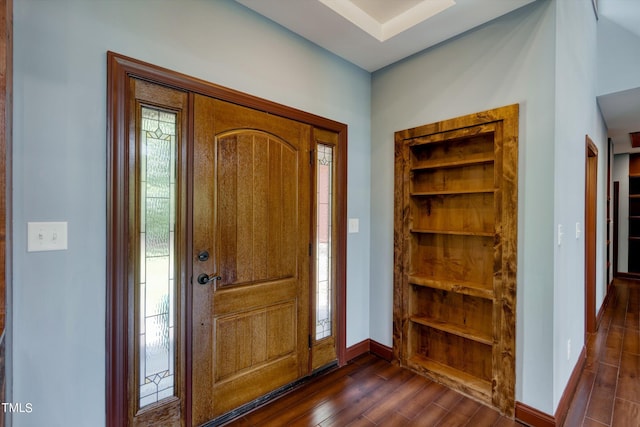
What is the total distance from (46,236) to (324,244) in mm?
1763

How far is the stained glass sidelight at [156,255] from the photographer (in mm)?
1607

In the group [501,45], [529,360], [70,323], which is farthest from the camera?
[501,45]

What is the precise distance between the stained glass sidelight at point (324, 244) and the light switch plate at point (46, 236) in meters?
1.62

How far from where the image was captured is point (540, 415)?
1.86 m

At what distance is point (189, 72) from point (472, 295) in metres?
2.47

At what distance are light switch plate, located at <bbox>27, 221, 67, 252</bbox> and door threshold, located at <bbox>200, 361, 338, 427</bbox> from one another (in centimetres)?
133

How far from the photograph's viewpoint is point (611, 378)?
247cm

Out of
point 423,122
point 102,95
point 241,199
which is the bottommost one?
point 241,199

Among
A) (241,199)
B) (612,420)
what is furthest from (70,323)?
(612,420)

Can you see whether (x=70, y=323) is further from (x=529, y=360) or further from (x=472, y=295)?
(x=529, y=360)

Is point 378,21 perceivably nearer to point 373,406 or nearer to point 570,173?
point 570,173

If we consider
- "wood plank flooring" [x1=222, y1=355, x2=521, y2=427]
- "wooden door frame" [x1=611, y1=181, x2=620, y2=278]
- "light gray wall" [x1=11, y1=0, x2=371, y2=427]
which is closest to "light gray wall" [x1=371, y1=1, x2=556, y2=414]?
"wood plank flooring" [x1=222, y1=355, x2=521, y2=427]

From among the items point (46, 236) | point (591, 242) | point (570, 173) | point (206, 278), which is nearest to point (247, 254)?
point (206, 278)

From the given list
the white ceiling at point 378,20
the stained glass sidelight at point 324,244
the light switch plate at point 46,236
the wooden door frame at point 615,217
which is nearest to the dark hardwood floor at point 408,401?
the stained glass sidelight at point 324,244
